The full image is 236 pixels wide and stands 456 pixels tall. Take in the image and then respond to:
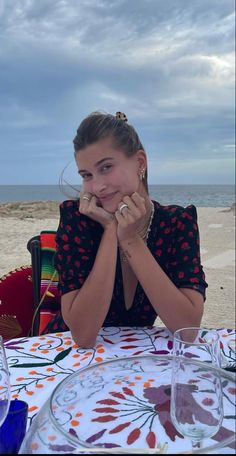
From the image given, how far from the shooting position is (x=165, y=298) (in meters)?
1.46

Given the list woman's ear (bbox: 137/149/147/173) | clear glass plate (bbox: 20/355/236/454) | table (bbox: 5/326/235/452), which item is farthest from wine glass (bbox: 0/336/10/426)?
woman's ear (bbox: 137/149/147/173)

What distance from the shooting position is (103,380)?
2.68 feet

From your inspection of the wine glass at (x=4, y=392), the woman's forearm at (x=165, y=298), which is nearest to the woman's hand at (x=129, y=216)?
the woman's forearm at (x=165, y=298)

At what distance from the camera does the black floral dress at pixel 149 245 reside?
159 centimetres

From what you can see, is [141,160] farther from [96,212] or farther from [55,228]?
[55,228]

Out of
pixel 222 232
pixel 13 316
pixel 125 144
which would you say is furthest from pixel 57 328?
pixel 222 232

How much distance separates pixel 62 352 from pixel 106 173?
729mm

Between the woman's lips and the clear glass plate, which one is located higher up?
the woman's lips

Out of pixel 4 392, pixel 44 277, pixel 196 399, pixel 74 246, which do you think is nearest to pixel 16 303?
pixel 44 277

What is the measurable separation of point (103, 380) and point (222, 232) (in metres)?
10.3

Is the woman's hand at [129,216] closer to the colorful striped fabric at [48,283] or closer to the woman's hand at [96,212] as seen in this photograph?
the woman's hand at [96,212]

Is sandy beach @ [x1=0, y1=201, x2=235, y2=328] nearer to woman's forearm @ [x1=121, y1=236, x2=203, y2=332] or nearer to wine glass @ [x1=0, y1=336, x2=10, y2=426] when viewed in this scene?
woman's forearm @ [x1=121, y1=236, x2=203, y2=332]

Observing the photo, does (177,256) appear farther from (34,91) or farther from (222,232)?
(222,232)

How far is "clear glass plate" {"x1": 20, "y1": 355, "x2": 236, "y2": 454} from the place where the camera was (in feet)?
1.90
